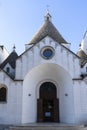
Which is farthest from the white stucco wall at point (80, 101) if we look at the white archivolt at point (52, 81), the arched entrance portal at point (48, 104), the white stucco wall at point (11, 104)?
the white stucco wall at point (11, 104)

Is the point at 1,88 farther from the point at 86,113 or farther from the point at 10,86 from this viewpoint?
the point at 86,113

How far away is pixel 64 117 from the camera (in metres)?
19.0

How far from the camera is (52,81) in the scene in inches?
806

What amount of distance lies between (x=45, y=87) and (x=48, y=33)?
7.09 metres

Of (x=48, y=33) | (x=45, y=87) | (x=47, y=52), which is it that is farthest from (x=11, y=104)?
(x=48, y=33)

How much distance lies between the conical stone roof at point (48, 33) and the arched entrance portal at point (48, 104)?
18.9 feet

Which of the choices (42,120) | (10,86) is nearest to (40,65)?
(10,86)

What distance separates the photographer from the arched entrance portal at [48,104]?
766 inches

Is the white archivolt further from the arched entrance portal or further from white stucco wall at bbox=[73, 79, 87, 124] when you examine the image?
white stucco wall at bbox=[73, 79, 87, 124]

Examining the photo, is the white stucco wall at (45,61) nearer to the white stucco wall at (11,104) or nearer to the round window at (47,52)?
the round window at (47,52)

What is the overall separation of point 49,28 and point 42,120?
11.6 metres

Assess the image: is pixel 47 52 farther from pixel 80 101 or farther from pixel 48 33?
pixel 48 33

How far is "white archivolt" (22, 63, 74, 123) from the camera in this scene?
60.6ft

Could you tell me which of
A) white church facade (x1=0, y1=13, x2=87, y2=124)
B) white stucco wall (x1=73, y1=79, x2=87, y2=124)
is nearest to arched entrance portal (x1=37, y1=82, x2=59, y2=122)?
white church facade (x1=0, y1=13, x2=87, y2=124)
